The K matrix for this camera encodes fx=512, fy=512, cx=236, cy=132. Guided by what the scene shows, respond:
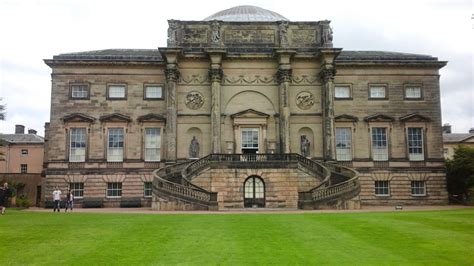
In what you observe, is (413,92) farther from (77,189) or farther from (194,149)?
(77,189)

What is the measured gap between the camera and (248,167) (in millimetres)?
37969

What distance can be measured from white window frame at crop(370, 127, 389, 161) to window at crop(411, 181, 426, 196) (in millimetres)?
3406

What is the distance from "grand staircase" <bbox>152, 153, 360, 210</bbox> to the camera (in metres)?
33.0

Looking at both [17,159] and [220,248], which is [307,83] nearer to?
[220,248]

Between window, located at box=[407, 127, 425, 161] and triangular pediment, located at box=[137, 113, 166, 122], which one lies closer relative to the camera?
triangular pediment, located at box=[137, 113, 166, 122]

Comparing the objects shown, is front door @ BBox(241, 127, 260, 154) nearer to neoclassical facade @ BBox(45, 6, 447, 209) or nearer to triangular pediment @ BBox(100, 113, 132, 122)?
neoclassical facade @ BBox(45, 6, 447, 209)

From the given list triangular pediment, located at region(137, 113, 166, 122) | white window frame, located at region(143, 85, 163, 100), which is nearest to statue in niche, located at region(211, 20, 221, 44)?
white window frame, located at region(143, 85, 163, 100)

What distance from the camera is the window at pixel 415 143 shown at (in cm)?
4612

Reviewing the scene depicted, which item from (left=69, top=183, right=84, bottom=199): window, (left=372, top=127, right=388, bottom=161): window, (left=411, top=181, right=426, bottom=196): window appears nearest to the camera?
(left=69, top=183, right=84, bottom=199): window

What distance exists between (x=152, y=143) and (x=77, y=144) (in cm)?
656

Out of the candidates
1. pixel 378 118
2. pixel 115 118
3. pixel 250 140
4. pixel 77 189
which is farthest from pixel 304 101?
pixel 77 189

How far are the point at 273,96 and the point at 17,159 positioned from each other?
40905 mm

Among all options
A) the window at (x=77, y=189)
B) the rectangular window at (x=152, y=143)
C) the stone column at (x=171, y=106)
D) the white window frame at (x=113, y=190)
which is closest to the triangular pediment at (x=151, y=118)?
the rectangular window at (x=152, y=143)

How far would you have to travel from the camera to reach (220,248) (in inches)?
591
